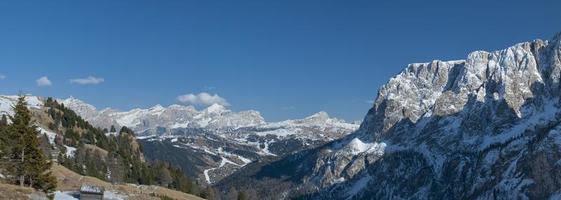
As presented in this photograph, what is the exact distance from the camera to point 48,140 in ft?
558

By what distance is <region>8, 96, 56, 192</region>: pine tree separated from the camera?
65250 millimetres

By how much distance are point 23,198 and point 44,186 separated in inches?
389

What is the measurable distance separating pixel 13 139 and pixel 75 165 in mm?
92666

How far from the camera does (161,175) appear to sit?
183 m

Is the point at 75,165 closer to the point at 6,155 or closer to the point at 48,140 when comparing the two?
the point at 48,140

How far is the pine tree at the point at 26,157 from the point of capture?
2569 inches

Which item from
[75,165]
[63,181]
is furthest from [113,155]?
[63,181]

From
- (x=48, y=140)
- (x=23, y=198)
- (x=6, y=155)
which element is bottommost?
(x=23, y=198)

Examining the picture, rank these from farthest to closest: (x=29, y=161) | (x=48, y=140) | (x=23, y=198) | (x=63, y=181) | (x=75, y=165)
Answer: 1. (x=48, y=140)
2. (x=75, y=165)
3. (x=63, y=181)
4. (x=29, y=161)
5. (x=23, y=198)

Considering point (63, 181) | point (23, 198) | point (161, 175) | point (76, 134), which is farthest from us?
point (76, 134)

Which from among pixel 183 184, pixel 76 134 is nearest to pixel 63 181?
pixel 183 184

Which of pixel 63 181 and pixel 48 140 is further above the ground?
pixel 48 140

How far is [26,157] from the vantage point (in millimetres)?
66062

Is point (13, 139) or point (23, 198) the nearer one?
point (23, 198)
